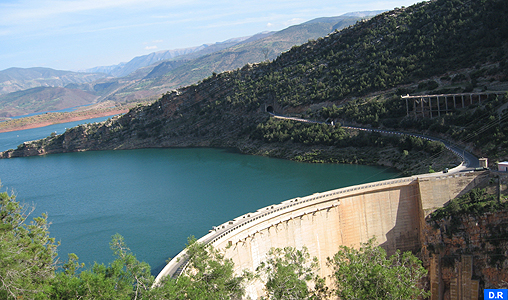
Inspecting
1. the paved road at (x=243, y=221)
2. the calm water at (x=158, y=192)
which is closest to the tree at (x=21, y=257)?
the paved road at (x=243, y=221)

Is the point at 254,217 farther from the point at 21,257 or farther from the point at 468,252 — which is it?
the point at 468,252

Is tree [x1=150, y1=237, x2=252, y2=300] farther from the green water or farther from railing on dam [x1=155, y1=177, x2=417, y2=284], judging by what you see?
the green water

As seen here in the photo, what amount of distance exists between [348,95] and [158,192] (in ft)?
142

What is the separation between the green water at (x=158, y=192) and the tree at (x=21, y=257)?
11.7m

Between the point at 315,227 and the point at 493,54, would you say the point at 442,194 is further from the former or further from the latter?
the point at 493,54

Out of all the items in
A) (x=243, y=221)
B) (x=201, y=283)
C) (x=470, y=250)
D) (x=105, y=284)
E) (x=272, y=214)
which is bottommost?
(x=470, y=250)

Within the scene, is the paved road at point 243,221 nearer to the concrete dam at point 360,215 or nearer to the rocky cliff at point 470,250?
the concrete dam at point 360,215

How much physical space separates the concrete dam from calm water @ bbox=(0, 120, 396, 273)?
1154 cm

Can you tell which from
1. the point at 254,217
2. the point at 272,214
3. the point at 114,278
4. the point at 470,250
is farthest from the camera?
the point at 254,217

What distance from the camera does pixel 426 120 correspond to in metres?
63.7

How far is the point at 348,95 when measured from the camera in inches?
3317

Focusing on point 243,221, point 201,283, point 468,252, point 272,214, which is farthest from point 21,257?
point 468,252

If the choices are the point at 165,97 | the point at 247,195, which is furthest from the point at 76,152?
the point at 247,195

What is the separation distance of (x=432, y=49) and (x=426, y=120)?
2305 cm
